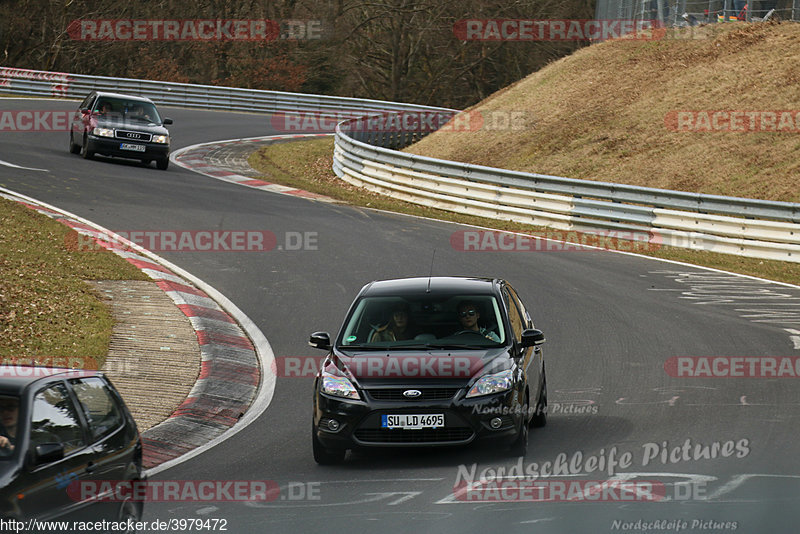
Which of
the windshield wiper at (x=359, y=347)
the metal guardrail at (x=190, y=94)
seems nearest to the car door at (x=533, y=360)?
the windshield wiper at (x=359, y=347)

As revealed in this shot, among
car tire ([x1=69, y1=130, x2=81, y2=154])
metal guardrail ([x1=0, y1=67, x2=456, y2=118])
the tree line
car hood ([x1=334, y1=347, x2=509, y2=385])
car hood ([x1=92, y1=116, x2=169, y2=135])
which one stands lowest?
car hood ([x1=334, y1=347, x2=509, y2=385])

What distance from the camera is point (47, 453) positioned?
6066 mm

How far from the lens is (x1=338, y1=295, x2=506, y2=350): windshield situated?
31.9 feet

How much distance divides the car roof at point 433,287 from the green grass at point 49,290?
12.5 feet

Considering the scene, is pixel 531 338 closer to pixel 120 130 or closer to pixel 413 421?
pixel 413 421

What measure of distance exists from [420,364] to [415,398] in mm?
401

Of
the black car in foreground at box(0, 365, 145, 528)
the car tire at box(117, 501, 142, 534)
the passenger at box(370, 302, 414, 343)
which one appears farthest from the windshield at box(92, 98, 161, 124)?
the car tire at box(117, 501, 142, 534)

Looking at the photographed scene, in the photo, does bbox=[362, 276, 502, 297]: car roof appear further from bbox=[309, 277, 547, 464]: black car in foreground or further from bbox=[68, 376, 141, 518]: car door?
bbox=[68, 376, 141, 518]: car door

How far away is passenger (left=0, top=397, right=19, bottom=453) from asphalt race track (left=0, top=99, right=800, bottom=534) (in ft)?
5.56

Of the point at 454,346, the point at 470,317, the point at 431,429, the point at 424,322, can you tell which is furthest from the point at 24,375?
the point at 470,317

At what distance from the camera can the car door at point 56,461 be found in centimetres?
598

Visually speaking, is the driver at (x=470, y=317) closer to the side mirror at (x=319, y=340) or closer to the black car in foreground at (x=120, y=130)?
the side mirror at (x=319, y=340)

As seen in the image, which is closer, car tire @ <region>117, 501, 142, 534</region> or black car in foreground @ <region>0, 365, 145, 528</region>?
black car in foreground @ <region>0, 365, 145, 528</region>

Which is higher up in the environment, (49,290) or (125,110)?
(125,110)
